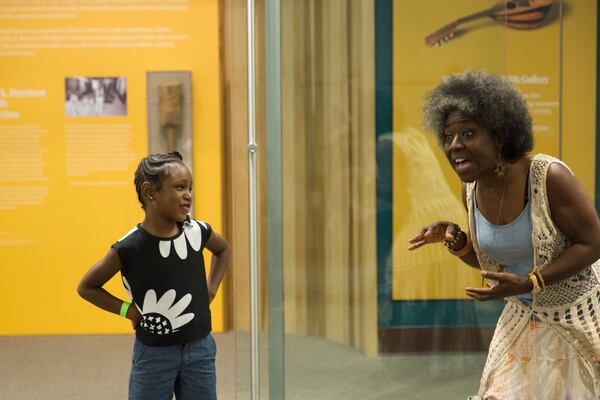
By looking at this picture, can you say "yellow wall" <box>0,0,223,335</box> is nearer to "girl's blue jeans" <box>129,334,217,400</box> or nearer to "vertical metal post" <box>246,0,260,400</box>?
"vertical metal post" <box>246,0,260,400</box>

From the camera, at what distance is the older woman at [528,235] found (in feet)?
6.58


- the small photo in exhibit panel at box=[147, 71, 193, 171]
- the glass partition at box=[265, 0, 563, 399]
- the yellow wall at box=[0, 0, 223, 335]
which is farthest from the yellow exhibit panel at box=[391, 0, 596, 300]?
the small photo in exhibit panel at box=[147, 71, 193, 171]

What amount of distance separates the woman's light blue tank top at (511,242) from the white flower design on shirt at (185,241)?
94 cm

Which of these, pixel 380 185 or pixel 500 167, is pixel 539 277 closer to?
pixel 500 167

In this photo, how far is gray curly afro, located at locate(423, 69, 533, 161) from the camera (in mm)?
2086

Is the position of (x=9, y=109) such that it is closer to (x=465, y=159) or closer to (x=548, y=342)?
(x=465, y=159)

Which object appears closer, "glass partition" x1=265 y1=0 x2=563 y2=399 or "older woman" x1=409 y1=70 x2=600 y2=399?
"older woman" x1=409 y1=70 x2=600 y2=399

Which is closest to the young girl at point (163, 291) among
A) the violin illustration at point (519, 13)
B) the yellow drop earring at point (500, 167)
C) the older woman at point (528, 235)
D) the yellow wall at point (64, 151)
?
the older woman at point (528, 235)

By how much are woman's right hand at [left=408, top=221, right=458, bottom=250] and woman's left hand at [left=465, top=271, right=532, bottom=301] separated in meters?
0.31

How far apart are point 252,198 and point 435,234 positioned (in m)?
1.19

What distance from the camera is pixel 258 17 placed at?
324 centimetres

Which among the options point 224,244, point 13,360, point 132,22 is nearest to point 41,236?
point 13,360

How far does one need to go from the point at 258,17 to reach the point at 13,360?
2116mm

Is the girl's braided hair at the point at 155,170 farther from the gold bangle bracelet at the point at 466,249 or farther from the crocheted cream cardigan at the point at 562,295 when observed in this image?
the crocheted cream cardigan at the point at 562,295
